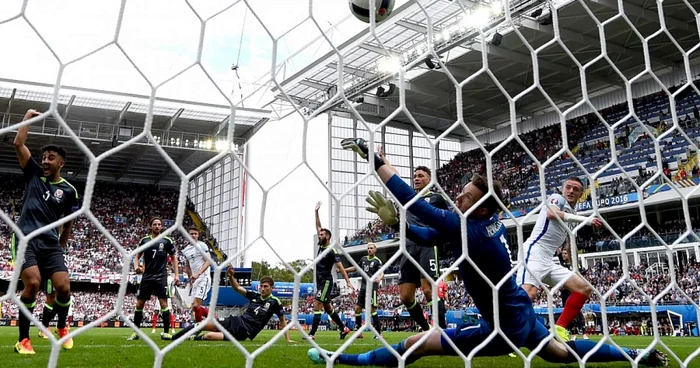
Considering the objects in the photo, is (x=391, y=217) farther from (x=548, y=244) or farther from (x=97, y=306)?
(x=97, y=306)

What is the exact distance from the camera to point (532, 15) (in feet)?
56.7

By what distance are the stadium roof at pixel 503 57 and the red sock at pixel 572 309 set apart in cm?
1010

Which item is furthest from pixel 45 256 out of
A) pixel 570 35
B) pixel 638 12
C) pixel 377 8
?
pixel 570 35

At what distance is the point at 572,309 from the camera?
424 centimetres

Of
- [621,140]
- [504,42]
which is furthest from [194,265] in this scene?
[621,140]

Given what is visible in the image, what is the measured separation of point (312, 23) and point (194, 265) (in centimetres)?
707

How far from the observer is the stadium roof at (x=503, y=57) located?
16.4 m

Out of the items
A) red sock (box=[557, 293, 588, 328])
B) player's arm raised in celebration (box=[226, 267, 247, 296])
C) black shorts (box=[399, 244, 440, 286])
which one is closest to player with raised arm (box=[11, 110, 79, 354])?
player's arm raised in celebration (box=[226, 267, 247, 296])

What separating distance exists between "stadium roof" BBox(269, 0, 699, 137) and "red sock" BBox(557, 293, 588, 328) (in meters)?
10.1

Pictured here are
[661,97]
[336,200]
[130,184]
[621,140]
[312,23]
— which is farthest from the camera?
[130,184]

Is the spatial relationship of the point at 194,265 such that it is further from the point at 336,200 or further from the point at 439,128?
the point at 439,128

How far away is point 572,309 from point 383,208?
251cm

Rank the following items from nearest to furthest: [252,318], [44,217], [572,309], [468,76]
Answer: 1. [44,217]
2. [572,309]
3. [252,318]
4. [468,76]

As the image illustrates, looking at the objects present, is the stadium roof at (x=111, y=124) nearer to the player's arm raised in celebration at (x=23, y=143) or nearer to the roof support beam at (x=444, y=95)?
the roof support beam at (x=444, y=95)
